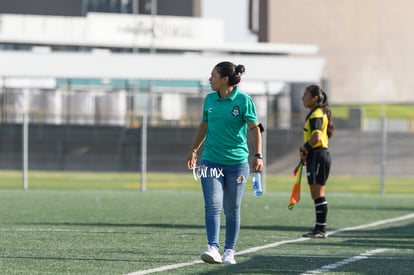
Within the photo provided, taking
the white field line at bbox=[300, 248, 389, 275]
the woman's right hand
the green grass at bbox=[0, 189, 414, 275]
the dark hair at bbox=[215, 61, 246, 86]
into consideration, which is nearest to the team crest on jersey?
the dark hair at bbox=[215, 61, 246, 86]

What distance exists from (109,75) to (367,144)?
1441 cm

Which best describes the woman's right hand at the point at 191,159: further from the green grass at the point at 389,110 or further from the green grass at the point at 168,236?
the green grass at the point at 389,110

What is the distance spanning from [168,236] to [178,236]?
13 cm

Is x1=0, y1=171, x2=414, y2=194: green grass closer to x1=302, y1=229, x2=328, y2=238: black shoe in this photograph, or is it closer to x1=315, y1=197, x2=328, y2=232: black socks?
x1=315, y1=197, x2=328, y2=232: black socks

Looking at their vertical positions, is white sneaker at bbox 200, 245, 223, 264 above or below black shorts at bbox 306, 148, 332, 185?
below

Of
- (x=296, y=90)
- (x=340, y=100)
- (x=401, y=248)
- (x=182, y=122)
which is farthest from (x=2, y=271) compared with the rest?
(x=340, y=100)

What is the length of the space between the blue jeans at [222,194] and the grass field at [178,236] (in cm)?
33

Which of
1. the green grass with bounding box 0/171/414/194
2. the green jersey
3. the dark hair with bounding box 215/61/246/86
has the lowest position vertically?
the green grass with bounding box 0/171/414/194

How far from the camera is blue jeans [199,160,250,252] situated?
1257 centimetres

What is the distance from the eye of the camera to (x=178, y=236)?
16047mm

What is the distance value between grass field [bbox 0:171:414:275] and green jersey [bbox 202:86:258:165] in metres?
1.00

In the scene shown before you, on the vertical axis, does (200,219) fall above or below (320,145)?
below

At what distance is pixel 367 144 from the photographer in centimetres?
5100

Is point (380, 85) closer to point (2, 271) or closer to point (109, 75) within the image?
point (109, 75)
